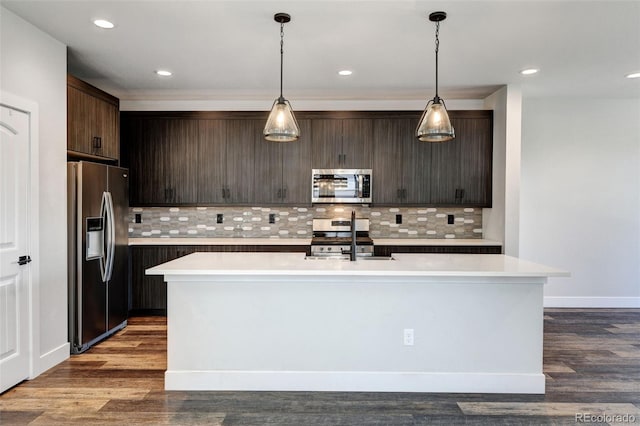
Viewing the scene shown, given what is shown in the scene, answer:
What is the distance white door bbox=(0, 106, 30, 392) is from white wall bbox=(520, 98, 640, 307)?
5.18m

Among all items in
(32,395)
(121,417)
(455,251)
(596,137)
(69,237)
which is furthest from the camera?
(596,137)

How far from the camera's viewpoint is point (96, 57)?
357 centimetres

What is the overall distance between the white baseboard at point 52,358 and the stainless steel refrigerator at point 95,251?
0.10m

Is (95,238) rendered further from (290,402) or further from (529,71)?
(529,71)

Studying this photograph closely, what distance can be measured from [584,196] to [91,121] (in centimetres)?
568

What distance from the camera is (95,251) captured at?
359 centimetres

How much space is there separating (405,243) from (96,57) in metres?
3.63

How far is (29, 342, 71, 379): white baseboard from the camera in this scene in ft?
9.89

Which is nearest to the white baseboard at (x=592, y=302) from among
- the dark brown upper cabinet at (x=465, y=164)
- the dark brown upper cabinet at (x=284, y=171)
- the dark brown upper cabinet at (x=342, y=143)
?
the dark brown upper cabinet at (x=465, y=164)

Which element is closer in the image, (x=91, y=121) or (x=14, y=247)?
(x=14, y=247)

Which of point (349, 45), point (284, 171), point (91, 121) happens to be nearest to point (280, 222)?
point (284, 171)

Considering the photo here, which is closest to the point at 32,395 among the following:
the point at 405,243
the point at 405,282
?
the point at 405,282

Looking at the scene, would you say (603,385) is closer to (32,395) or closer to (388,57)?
(388,57)

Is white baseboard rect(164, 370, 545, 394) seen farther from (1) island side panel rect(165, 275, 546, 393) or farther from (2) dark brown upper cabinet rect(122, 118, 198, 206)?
(2) dark brown upper cabinet rect(122, 118, 198, 206)
